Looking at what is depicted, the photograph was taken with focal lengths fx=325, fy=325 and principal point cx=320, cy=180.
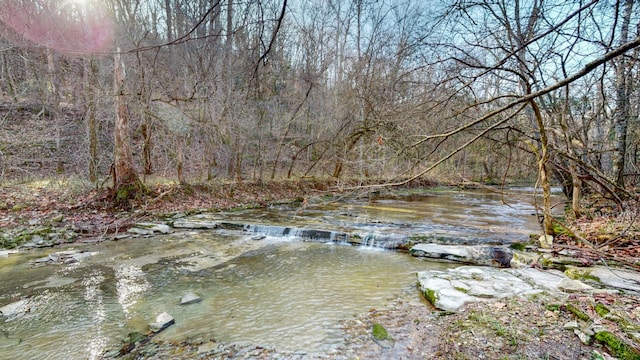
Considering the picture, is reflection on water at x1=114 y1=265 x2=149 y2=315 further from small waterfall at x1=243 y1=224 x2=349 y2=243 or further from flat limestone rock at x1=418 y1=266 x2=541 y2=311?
flat limestone rock at x1=418 y1=266 x2=541 y2=311

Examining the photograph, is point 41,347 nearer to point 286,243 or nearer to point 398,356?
point 398,356

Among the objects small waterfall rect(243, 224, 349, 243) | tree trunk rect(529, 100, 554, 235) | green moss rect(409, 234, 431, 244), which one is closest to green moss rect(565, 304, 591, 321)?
tree trunk rect(529, 100, 554, 235)

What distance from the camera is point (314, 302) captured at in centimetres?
421

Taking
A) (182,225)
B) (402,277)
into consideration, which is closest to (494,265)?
(402,277)

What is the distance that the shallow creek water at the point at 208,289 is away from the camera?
3.40 m

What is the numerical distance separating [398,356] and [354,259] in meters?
3.19

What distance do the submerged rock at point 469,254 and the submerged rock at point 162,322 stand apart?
439 centimetres

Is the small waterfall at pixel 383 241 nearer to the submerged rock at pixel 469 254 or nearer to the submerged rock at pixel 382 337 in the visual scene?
the submerged rock at pixel 469 254

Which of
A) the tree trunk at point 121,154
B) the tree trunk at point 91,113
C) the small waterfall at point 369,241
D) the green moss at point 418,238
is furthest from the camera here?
the tree trunk at point 91,113

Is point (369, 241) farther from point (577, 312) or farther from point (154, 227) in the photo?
point (154, 227)

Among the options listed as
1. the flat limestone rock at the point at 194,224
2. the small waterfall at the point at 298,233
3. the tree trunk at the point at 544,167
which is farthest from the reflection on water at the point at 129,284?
the tree trunk at the point at 544,167

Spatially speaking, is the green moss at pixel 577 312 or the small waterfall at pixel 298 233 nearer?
the green moss at pixel 577 312

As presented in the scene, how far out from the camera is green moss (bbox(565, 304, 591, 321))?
2.99 m

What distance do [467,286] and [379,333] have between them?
1528 mm
